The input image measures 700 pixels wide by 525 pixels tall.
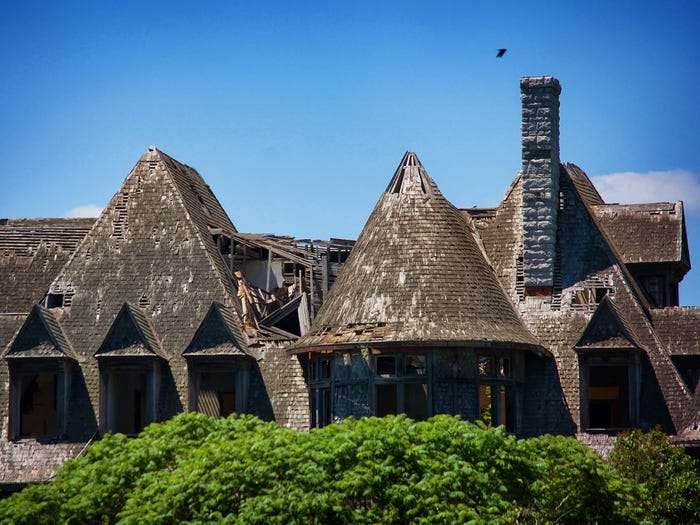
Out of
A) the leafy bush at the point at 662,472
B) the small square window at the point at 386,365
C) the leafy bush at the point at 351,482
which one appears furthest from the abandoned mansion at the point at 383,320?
the leafy bush at the point at 351,482

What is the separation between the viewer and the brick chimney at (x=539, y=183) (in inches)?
2472

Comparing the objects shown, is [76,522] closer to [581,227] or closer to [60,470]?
[60,470]

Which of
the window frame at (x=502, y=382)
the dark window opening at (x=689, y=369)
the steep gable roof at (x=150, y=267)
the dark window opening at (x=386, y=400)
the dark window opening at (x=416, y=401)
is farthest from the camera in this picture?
the steep gable roof at (x=150, y=267)

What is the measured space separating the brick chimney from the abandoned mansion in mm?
59

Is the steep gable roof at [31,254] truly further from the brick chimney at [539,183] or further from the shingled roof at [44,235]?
the brick chimney at [539,183]

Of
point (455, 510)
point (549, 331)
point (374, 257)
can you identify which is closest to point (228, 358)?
point (374, 257)

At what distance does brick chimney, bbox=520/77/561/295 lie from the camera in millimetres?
62781

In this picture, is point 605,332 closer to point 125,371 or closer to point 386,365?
point 386,365

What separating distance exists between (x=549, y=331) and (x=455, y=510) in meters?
13.1

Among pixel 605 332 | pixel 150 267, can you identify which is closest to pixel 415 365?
pixel 605 332

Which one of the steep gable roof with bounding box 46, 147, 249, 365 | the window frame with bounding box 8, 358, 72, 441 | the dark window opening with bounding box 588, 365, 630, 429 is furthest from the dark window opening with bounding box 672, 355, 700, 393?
the window frame with bounding box 8, 358, 72, 441

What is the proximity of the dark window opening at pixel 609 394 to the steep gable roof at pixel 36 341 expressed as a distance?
15481mm

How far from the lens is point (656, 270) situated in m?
66.8

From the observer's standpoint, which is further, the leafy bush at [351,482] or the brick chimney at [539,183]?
the brick chimney at [539,183]
